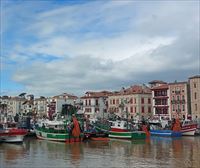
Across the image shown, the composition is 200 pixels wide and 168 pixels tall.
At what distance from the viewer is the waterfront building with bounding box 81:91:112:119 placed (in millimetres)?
112312

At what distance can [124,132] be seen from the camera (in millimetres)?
60938

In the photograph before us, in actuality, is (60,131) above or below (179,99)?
below

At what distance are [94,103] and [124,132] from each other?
53314 millimetres

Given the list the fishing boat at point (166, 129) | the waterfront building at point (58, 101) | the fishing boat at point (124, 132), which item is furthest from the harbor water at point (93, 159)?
the waterfront building at point (58, 101)

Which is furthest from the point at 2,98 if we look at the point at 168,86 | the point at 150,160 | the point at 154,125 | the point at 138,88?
the point at 150,160

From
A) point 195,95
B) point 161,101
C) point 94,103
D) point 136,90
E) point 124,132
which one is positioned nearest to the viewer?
point 124,132

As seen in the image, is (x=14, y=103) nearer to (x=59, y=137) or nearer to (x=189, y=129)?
(x=189, y=129)

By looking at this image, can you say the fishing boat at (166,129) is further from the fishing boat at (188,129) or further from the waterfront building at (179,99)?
the waterfront building at (179,99)

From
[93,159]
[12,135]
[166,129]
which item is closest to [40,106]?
[166,129]

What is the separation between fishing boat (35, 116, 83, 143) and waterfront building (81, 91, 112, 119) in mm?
49183

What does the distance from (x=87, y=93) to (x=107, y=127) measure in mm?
52811

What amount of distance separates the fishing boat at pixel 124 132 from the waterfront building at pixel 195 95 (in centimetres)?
2986

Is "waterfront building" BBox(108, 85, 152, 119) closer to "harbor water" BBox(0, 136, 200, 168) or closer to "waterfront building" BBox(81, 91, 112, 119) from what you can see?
"waterfront building" BBox(81, 91, 112, 119)

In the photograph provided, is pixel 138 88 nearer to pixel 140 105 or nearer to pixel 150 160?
pixel 140 105
